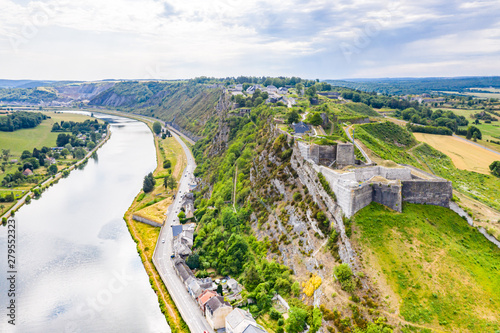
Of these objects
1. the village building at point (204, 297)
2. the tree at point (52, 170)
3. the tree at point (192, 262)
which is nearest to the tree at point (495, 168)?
the village building at point (204, 297)

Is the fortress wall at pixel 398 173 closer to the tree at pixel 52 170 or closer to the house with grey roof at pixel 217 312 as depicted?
the house with grey roof at pixel 217 312

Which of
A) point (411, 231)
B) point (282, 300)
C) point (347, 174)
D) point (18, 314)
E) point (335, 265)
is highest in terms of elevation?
point (347, 174)

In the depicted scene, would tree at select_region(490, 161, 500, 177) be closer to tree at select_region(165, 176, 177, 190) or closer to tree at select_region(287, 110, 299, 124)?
tree at select_region(287, 110, 299, 124)

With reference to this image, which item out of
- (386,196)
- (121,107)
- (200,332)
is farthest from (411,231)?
A: (121,107)

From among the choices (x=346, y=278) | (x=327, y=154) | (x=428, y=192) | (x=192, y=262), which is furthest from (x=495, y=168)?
→ (x=192, y=262)

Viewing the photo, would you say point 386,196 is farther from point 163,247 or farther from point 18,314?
point 18,314

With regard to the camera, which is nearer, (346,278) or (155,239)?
(346,278)

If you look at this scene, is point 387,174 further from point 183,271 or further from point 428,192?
point 183,271
